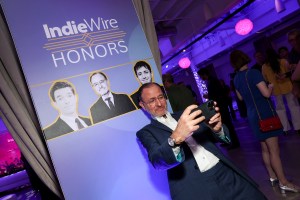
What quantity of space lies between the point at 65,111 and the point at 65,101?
7 cm

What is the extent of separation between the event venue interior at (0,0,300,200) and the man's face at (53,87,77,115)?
2.31 m

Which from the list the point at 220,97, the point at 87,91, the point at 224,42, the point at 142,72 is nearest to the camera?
the point at 87,91

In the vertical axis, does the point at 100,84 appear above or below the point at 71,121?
above

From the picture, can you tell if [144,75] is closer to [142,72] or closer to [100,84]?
[142,72]

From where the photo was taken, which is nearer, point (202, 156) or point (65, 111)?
point (202, 156)

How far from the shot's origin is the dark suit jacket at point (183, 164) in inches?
60.5

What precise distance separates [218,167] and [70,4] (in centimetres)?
158

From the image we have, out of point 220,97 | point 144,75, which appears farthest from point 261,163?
point 144,75

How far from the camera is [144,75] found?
7.23 feet

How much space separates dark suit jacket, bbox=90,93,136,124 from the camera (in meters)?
1.93

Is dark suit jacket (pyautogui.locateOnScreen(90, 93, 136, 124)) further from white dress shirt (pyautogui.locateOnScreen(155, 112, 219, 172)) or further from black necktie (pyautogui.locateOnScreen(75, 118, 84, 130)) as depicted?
white dress shirt (pyautogui.locateOnScreen(155, 112, 219, 172))

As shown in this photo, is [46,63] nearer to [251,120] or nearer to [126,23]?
[126,23]

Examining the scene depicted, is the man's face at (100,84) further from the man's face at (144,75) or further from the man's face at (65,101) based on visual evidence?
the man's face at (144,75)

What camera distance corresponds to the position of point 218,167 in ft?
5.28
